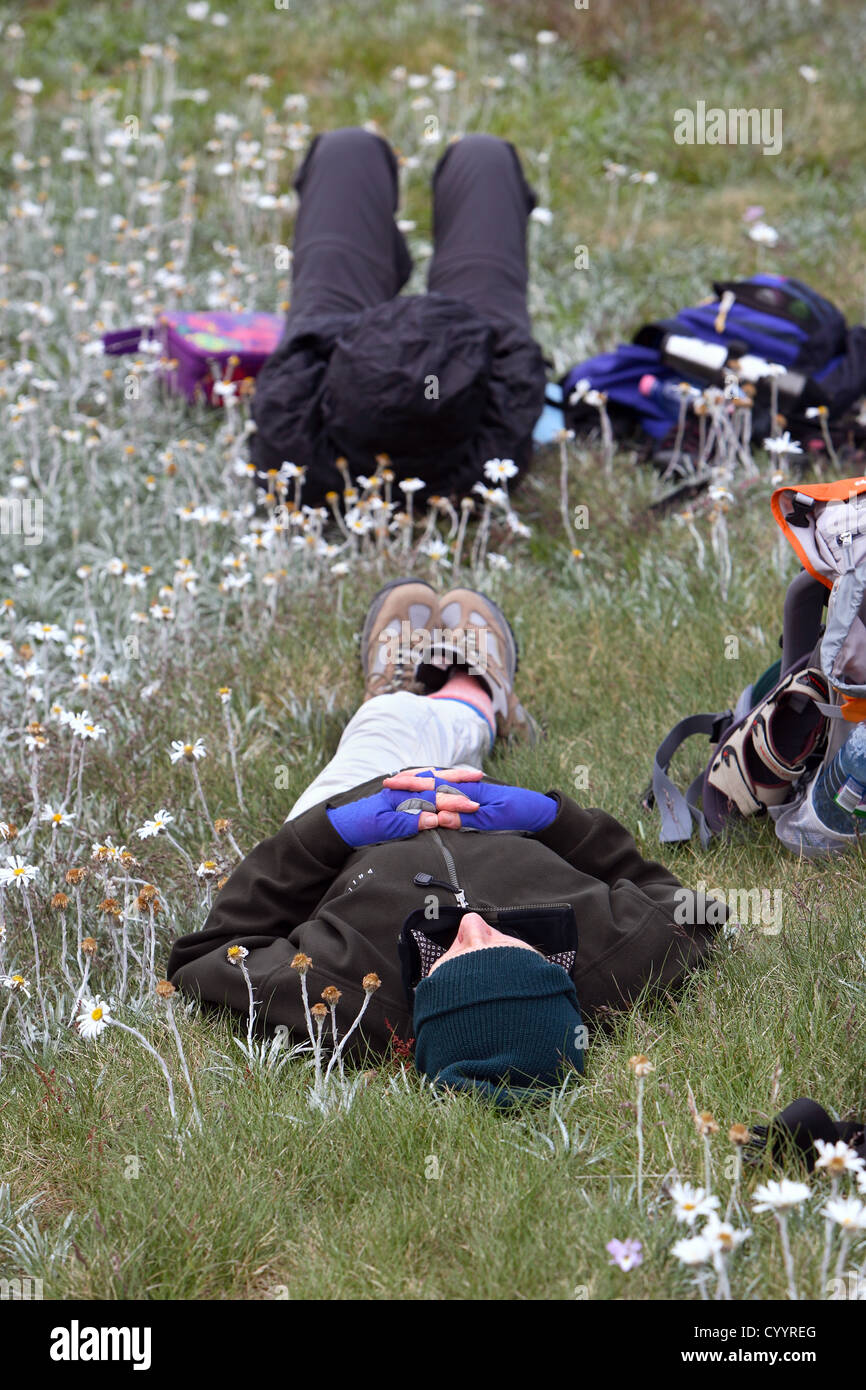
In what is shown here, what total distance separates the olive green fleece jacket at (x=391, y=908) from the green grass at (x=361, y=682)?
10 cm

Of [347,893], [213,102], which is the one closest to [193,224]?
Answer: [213,102]

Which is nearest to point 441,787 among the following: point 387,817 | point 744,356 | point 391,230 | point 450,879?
point 387,817

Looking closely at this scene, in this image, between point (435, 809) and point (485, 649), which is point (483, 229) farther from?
point (435, 809)

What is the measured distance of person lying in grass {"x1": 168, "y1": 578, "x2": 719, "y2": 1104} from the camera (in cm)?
242

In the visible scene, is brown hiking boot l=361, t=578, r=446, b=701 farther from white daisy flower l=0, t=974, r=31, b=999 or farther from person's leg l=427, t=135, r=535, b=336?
person's leg l=427, t=135, r=535, b=336

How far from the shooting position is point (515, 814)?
10.1ft

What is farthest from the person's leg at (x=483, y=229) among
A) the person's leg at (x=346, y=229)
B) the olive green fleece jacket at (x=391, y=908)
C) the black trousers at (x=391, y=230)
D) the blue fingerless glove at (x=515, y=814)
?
the olive green fleece jacket at (x=391, y=908)

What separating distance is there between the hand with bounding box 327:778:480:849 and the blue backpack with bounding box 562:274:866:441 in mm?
2894

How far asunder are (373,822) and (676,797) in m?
0.84

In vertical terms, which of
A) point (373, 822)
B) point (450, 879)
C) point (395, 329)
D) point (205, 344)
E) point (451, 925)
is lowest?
point (451, 925)

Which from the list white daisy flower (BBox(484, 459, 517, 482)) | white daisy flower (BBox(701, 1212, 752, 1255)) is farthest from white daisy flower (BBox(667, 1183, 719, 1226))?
white daisy flower (BBox(484, 459, 517, 482))

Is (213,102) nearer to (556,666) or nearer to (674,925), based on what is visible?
(556,666)

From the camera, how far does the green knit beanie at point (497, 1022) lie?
2393mm

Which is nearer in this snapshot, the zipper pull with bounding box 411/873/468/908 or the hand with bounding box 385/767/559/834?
the zipper pull with bounding box 411/873/468/908
